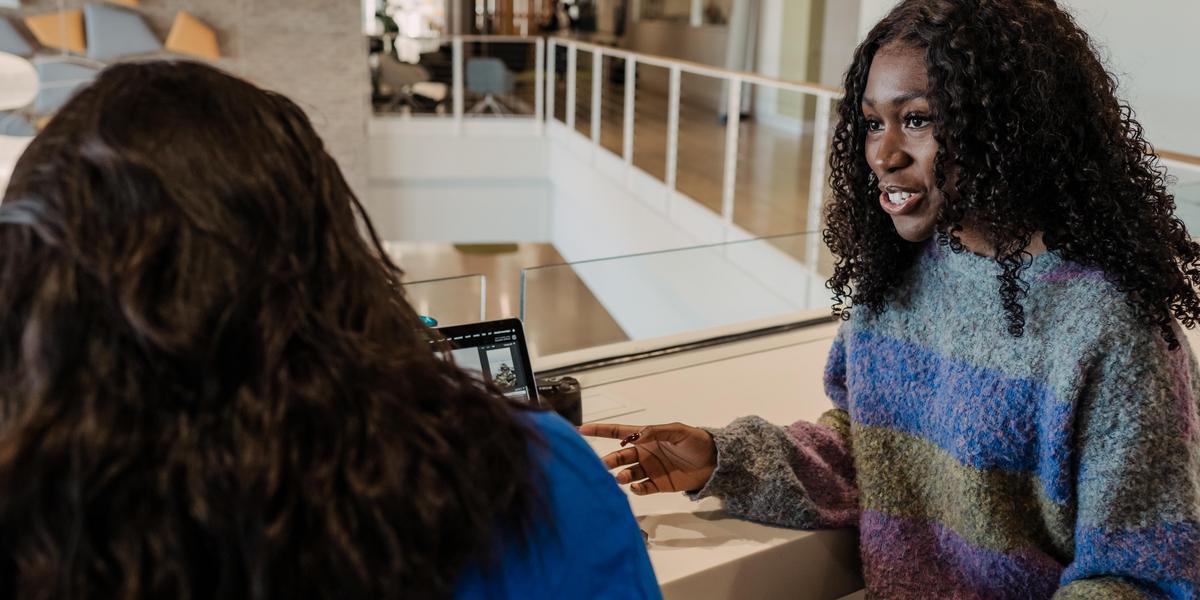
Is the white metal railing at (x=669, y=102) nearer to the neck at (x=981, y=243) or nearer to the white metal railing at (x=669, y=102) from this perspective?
the white metal railing at (x=669, y=102)

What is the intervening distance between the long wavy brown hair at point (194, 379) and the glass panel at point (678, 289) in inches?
40.3

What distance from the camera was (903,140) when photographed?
1.03 metres

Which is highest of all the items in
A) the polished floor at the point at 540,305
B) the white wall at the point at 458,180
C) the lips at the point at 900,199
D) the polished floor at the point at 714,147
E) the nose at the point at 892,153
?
the nose at the point at 892,153

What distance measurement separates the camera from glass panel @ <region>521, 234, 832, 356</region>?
1650 millimetres

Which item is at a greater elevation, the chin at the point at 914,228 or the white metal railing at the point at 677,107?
the chin at the point at 914,228

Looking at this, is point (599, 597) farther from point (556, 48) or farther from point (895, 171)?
point (556, 48)

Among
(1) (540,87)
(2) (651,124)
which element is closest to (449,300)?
(2) (651,124)

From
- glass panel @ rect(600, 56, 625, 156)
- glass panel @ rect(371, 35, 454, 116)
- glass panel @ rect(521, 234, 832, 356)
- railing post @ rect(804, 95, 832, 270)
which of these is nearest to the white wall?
glass panel @ rect(371, 35, 454, 116)

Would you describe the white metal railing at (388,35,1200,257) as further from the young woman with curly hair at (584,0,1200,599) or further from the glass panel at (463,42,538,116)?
the young woman with curly hair at (584,0,1200,599)

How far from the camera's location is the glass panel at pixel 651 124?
20.6ft

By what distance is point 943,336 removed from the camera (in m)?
1.05

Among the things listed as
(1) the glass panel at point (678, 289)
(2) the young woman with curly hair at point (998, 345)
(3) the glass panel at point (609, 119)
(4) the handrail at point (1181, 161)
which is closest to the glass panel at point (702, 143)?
(3) the glass panel at point (609, 119)

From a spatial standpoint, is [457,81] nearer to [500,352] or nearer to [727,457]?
[500,352]

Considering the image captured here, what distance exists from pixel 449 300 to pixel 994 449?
75cm
